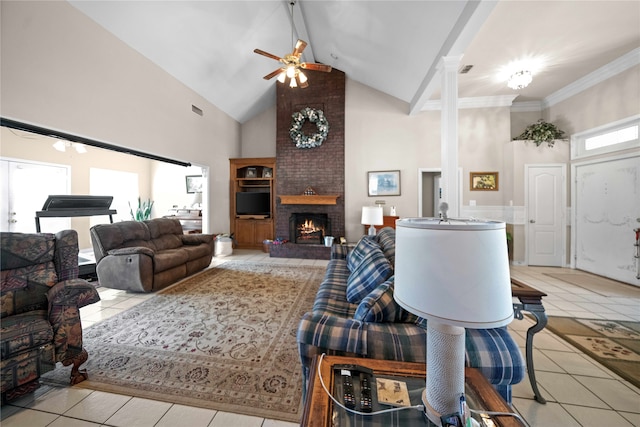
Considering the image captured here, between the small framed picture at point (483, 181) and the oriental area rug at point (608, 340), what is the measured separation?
313 cm

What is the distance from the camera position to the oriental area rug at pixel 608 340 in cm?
183

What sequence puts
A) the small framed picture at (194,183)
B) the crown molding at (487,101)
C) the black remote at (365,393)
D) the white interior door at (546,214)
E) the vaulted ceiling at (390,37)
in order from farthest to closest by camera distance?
the small framed picture at (194,183) → the crown molding at (487,101) → the white interior door at (546,214) → the vaulted ceiling at (390,37) → the black remote at (365,393)

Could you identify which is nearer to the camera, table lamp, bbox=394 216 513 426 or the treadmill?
table lamp, bbox=394 216 513 426

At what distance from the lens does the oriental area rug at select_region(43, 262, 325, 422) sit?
155cm

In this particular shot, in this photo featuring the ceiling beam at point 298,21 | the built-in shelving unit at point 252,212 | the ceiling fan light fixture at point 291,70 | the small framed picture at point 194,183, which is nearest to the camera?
the ceiling fan light fixture at point 291,70

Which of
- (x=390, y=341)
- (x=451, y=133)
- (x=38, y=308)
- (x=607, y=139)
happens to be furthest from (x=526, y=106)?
(x=38, y=308)

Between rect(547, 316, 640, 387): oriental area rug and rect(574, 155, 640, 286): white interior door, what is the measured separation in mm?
1899

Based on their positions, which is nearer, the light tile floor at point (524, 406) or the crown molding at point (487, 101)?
the light tile floor at point (524, 406)

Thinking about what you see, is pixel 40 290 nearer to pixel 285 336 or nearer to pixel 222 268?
pixel 285 336

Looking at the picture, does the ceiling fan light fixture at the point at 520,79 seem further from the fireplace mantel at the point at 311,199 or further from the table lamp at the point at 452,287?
the table lamp at the point at 452,287

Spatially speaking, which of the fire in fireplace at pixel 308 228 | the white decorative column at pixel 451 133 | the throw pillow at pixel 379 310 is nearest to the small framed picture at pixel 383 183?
the fire in fireplace at pixel 308 228

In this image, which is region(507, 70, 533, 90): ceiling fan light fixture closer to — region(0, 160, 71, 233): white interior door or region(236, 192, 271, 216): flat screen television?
region(236, 192, 271, 216): flat screen television

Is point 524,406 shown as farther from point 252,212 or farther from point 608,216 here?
point 252,212

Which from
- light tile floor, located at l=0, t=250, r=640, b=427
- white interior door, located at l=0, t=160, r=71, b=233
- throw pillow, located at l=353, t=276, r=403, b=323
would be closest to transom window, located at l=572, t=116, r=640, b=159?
light tile floor, located at l=0, t=250, r=640, b=427
